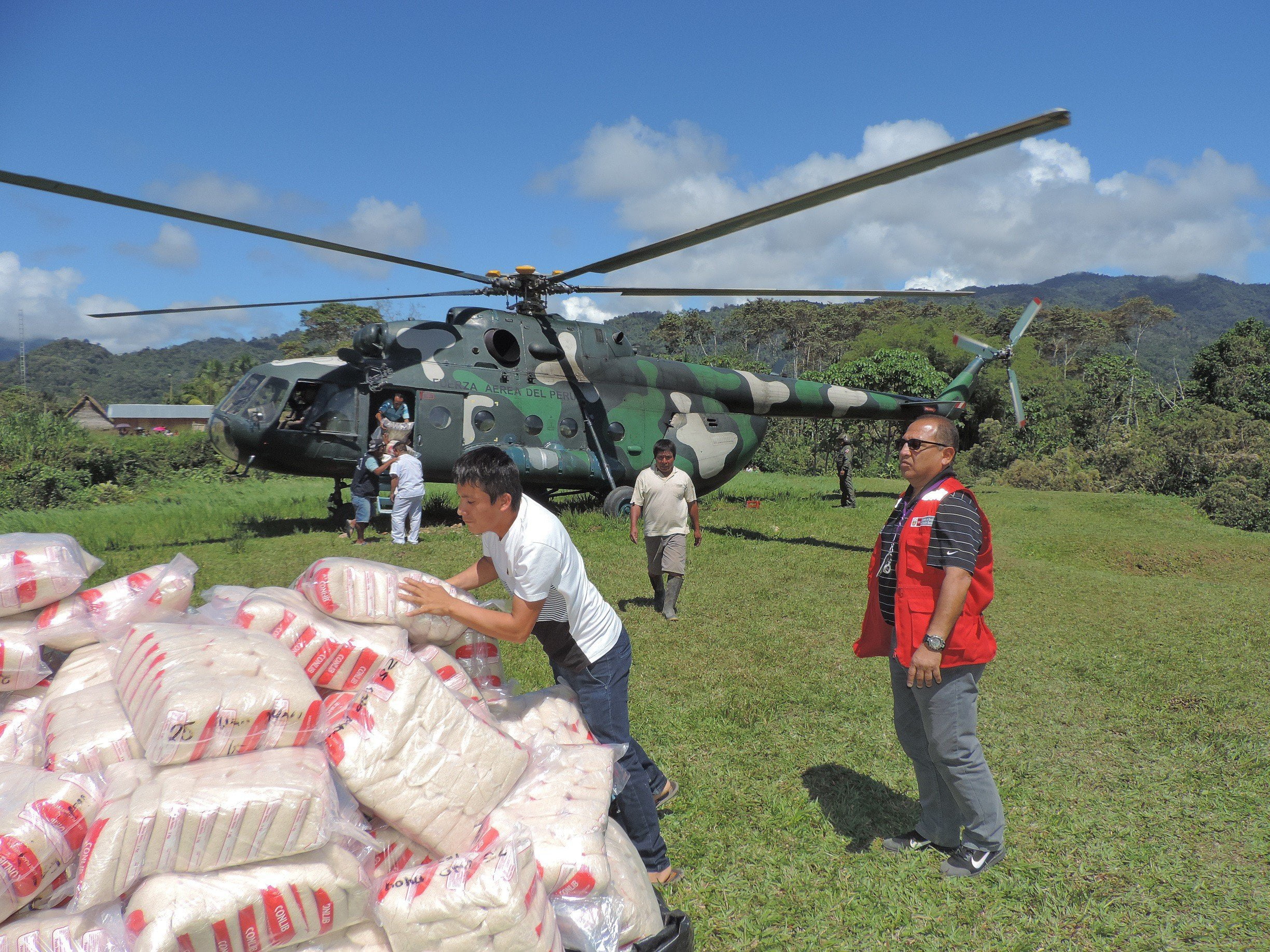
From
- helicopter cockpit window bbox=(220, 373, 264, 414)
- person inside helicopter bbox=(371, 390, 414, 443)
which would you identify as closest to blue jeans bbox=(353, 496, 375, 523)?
person inside helicopter bbox=(371, 390, 414, 443)

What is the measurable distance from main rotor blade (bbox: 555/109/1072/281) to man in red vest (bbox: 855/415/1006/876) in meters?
1.65

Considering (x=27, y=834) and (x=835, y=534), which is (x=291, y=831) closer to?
(x=27, y=834)

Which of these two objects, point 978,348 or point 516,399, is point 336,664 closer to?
point 516,399

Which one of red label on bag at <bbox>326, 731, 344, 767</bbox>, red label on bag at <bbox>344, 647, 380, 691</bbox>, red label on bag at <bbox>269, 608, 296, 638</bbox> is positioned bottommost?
red label on bag at <bbox>326, 731, 344, 767</bbox>

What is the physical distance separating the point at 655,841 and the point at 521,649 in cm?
342

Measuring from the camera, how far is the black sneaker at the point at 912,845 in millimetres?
3639

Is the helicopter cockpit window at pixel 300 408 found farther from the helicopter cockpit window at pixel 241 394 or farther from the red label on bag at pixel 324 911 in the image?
the red label on bag at pixel 324 911

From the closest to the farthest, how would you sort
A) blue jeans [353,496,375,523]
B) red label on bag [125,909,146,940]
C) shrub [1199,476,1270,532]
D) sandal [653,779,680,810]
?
red label on bag [125,909,146,940] → sandal [653,779,680,810] → blue jeans [353,496,375,523] → shrub [1199,476,1270,532]

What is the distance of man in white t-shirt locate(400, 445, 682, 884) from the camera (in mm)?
2840

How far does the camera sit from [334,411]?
34.9 feet

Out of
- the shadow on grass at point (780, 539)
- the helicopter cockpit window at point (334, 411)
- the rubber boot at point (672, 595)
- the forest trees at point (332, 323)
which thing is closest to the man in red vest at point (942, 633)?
the rubber boot at point (672, 595)

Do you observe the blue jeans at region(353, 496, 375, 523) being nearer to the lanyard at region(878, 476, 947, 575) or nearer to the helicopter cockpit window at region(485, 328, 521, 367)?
the helicopter cockpit window at region(485, 328, 521, 367)

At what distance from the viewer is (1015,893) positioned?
3.35 metres

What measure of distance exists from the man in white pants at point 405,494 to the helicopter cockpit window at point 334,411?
84 centimetres
